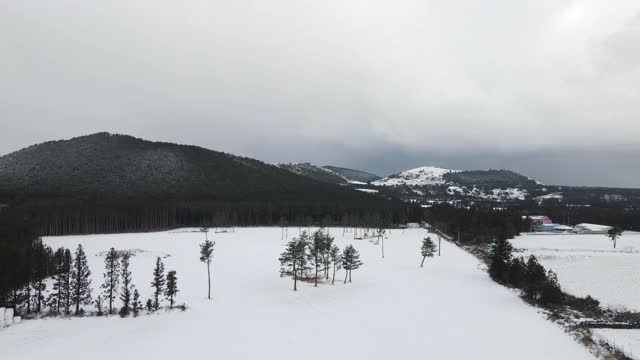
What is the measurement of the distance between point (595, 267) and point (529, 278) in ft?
97.9

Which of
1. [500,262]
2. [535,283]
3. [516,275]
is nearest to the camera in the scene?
[535,283]

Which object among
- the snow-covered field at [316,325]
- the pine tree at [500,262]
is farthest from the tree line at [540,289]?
the snow-covered field at [316,325]

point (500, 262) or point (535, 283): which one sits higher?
point (500, 262)

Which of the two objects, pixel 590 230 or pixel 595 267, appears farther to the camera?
pixel 590 230

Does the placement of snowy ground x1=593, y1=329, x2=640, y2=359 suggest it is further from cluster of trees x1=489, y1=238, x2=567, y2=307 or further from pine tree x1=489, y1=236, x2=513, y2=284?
pine tree x1=489, y1=236, x2=513, y2=284

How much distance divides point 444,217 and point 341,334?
126843mm

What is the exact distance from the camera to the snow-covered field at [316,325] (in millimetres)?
33281

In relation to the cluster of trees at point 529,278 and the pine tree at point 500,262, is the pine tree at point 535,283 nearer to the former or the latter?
the cluster of trees at point 529,278

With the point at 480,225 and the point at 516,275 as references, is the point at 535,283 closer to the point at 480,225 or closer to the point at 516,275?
the point at 516,275

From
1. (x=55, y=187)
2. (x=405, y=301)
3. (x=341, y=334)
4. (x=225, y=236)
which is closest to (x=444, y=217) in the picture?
(x=225, y=236)

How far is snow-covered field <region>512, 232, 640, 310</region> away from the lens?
5597 cm

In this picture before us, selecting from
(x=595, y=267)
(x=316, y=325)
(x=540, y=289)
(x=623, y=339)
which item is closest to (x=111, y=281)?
(x=316, y=325)

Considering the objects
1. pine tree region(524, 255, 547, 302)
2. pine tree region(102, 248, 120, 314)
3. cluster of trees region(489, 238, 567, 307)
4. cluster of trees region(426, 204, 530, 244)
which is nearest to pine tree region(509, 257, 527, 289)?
cluster of trees region(489, 238, 567, 307)

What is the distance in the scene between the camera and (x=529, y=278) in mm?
53844
